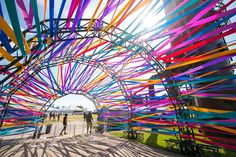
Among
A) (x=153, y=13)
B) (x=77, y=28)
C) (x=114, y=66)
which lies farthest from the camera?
(x=114, y=66)

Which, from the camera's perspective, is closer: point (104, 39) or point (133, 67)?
point (104, 39)

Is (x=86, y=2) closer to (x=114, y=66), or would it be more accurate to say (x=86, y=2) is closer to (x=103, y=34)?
(x=103, y=34)

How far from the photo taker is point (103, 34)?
7.08 m

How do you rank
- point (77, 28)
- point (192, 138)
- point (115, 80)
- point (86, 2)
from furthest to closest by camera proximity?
1. point (115, 80)
2. point (192, 138)
3. point (77, 28)
4. point (86, 2)

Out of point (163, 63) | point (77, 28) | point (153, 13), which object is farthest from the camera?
point (163, 63)

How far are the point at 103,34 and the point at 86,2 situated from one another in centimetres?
248

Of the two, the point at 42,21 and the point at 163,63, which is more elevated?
the point at 42,21

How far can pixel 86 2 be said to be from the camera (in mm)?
4637

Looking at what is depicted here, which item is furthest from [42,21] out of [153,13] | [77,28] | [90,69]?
[90,69]

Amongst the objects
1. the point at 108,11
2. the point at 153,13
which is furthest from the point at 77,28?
the point at 153,13

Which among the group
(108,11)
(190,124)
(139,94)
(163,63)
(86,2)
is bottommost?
(190,124)

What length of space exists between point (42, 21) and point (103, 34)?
2.68 meters

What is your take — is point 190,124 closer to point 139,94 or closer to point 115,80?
point 139,94

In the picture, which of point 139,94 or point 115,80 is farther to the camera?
point 115,80
